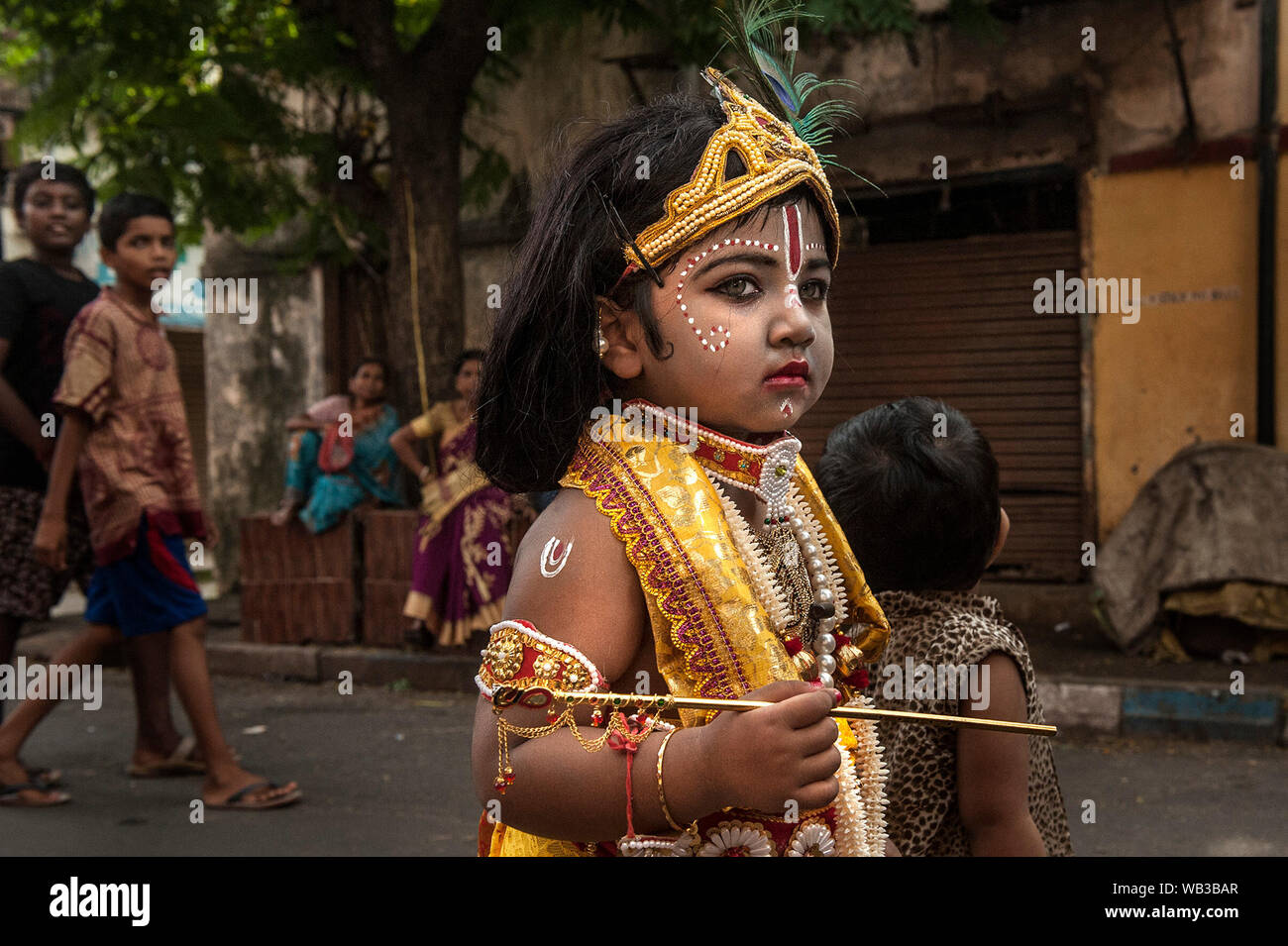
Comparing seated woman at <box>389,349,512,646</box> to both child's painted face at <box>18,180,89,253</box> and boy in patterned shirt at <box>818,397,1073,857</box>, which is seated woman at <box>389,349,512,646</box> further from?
boy in patterned shirt at <box>818,397,1073,857</box>

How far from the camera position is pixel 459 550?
748 centimetres

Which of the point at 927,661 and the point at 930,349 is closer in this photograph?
the point at 927,661

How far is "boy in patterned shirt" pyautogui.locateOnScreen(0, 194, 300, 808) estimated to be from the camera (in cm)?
466

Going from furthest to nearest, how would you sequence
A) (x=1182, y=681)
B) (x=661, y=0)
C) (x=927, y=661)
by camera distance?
(x=661, y=0) → (x=1182, y=681) → (x=927, y=661)

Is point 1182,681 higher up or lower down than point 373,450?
lower down

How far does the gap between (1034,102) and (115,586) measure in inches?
243

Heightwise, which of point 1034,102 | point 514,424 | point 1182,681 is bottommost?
point 1182,681

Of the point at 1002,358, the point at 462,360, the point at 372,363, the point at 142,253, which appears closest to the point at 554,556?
the point at 142,253

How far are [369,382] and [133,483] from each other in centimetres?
387

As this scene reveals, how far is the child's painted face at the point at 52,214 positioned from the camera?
16.5ft

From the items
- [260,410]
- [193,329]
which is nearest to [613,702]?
[260,410]

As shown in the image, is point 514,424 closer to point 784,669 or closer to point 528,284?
point 528,284

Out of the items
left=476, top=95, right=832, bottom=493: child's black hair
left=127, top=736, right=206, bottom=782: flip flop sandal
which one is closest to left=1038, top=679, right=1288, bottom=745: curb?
left=127, top=736, right=206, bottom=782: flip flop sandal
